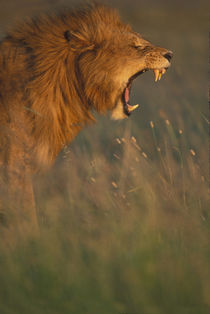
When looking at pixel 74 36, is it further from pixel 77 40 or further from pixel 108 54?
pixel 108 54

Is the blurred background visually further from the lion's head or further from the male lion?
the lion's head

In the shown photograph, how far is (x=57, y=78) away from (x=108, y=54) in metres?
0.46

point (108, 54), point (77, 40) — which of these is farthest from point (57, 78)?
point (108, 54)

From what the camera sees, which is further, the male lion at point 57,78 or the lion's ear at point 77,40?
the lion's ear at point 77,40

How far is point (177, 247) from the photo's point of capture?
304cm

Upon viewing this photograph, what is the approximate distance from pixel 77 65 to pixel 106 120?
3410mm

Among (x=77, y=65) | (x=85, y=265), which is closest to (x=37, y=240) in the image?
(x=85, y=265)

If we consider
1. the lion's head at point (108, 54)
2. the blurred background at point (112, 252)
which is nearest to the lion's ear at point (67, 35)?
the lion's head at point (108, 54)

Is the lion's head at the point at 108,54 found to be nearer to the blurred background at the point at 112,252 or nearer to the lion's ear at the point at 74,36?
the lion's ear at the point at 74,36

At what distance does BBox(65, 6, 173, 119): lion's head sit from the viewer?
4.08 metres

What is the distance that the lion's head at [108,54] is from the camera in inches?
161

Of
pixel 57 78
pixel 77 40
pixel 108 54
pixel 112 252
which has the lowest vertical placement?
pixel 112 252

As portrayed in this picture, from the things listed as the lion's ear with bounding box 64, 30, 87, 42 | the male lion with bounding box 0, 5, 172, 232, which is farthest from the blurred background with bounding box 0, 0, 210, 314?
the lion's ear with bounding box 64, 30, 87, 42

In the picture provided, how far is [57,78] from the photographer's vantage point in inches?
161
